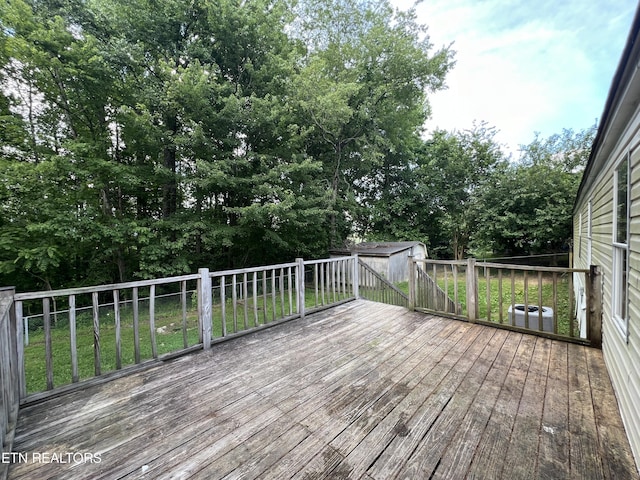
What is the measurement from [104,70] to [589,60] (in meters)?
13.0

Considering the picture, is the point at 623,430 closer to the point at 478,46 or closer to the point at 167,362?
the point at 167,362

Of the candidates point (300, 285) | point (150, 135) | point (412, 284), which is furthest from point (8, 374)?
point (150, 135)

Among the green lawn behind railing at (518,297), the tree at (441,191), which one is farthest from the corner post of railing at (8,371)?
the tree at (441,191)

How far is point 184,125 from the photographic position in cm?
724

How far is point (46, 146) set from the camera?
6.70 meters

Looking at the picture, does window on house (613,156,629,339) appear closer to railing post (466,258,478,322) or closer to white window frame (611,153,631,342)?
white window frame (611,153,631,342)

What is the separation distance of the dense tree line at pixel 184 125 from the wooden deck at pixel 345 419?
529 centimetres

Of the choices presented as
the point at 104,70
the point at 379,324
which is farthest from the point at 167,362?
the point at 104,70

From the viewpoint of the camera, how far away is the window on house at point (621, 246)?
6.51 feet

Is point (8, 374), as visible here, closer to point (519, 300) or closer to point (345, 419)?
point (345, 419)

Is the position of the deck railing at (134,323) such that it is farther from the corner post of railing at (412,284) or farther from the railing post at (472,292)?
the railing post at (472,292)

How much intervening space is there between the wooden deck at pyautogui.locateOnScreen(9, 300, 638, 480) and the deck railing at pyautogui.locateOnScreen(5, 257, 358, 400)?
26 cm

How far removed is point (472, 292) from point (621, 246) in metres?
1.60

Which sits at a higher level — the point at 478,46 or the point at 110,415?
the point at 478,46
